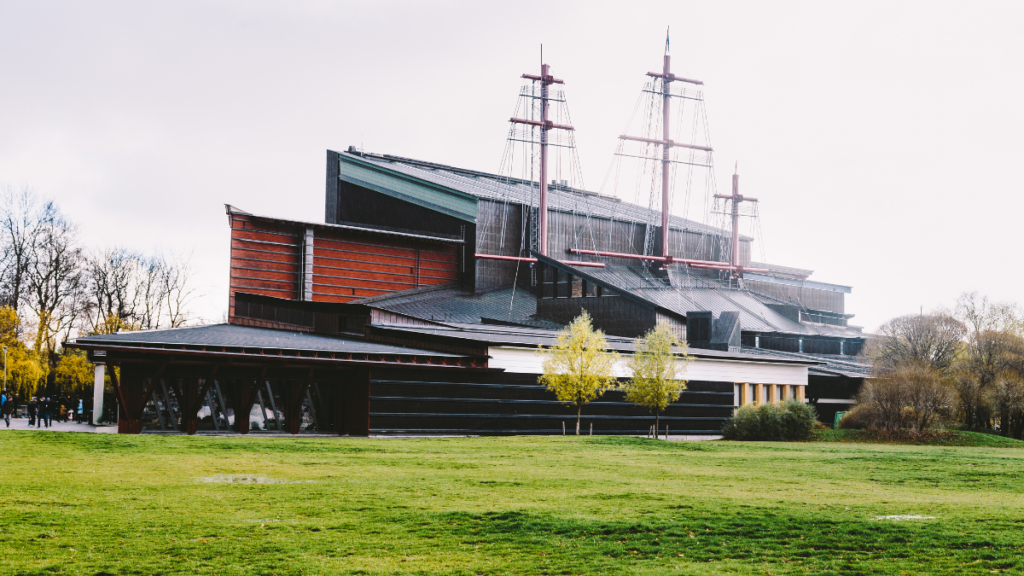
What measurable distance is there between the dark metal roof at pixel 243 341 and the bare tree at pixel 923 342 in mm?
26541

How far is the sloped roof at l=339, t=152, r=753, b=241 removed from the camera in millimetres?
61281

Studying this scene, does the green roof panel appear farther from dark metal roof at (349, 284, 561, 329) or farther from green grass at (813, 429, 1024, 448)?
green grass at (813, 429, 1024, 448)

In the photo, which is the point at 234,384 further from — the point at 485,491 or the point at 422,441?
the point at 485,491

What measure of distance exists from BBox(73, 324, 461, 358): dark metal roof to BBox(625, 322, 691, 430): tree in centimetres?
720

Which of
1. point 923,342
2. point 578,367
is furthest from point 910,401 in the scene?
point 578,367

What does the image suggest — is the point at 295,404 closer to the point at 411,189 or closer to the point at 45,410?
the point at 45,410

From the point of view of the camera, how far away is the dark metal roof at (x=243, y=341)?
103 feet

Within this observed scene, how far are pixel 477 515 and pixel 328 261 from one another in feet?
140

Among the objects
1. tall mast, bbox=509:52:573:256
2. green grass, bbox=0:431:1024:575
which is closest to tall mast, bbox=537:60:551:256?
tall mast, bbox=509:52:573:256

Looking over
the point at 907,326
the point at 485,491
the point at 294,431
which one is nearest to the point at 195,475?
the point at 485,491

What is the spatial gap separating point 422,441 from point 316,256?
87.2 ft

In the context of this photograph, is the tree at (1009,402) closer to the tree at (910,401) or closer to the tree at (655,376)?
the tree at (910,401)

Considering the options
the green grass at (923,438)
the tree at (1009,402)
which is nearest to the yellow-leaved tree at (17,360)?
the green grass at (923,438)

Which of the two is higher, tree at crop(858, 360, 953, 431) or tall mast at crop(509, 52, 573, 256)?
tall mast at crop(509, 52, 573, 256)
